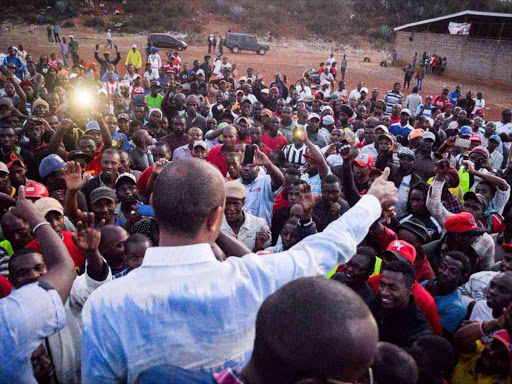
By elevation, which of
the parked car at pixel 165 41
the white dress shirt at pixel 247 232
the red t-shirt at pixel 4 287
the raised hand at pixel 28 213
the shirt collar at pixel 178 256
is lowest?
the white dress shirt at pixel 247 232

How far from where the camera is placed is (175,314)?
1.28m

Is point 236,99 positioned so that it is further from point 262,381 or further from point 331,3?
point 331,3

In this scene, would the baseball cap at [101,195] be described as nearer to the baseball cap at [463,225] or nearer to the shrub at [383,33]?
the baseball cap at [463,225]

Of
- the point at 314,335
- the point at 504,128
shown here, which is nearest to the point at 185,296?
the point at 314,335

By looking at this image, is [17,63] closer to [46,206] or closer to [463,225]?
[46,206]

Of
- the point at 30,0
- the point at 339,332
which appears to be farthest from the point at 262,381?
the point at 30,0

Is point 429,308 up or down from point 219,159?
down

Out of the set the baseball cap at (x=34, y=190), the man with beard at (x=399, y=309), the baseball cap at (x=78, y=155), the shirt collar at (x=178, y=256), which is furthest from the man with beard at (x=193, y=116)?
the shirt collar at (x=178, y=256)

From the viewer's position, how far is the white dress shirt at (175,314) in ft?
4.20

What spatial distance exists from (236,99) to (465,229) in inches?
349

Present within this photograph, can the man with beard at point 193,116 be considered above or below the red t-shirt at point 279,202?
above

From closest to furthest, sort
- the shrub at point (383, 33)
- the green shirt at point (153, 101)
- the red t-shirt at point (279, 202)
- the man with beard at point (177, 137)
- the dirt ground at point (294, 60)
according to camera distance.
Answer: the red t-shirt at point (279, 202) → the man with beard at point (177, 137) → the green shirt at point (153, 101) → the dirt ground at point (294, 60) → the shrub at point (383, 33)

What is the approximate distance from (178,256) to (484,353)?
2.23 meters

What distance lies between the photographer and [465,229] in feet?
13.2
